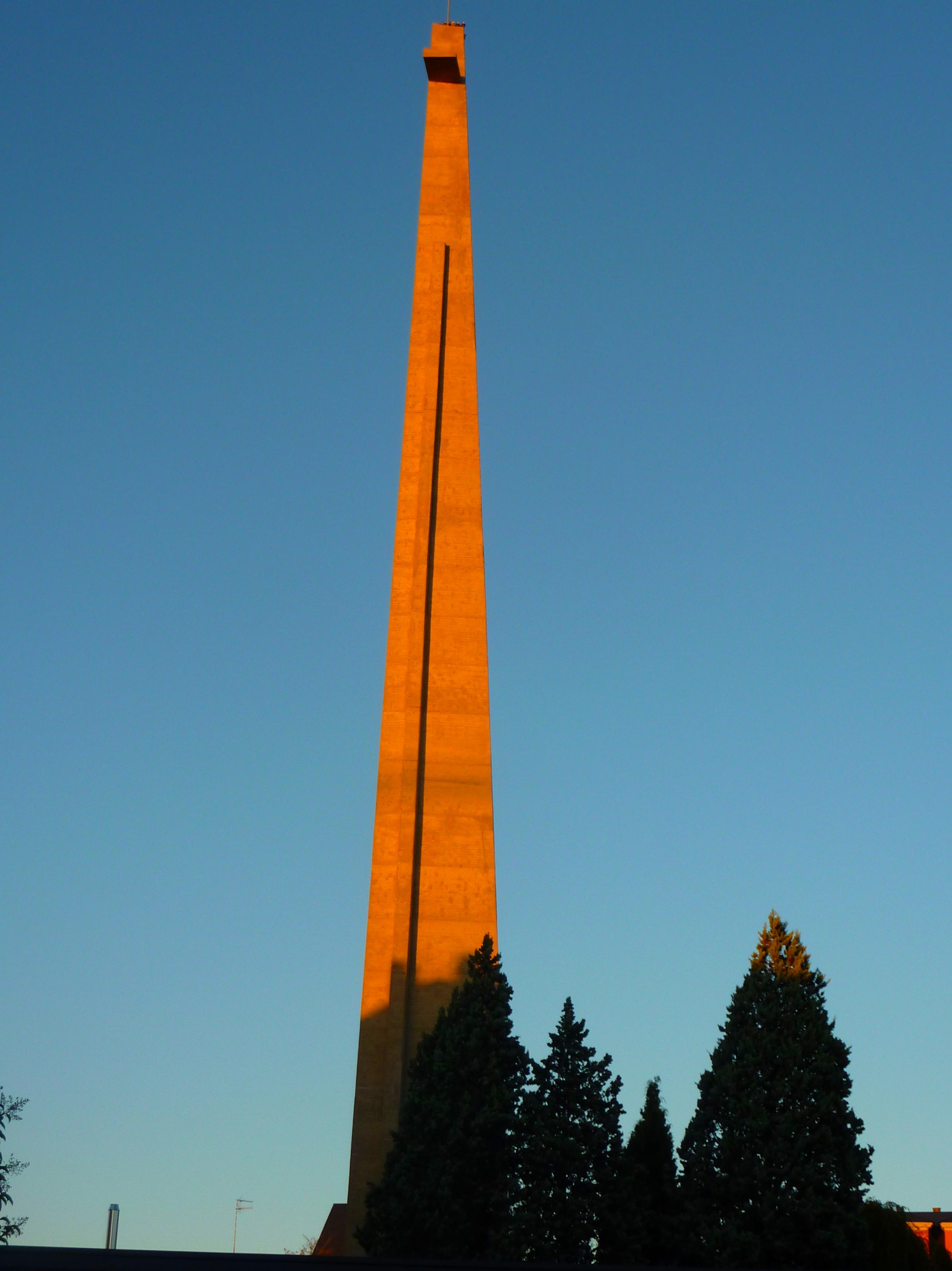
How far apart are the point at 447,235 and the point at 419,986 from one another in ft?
66.9

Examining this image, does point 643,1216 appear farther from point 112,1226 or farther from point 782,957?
point 112,1226

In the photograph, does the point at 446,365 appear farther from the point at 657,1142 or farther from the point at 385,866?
the point at 657,1142

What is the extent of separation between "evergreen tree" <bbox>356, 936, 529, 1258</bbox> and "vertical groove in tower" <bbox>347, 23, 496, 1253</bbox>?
346 cm

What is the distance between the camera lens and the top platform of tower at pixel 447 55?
139 ft

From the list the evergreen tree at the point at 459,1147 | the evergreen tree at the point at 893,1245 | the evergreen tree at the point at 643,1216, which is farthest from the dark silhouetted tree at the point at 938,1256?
the evergreen tree at the point at 459,1147

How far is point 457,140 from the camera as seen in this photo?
42.2 meters

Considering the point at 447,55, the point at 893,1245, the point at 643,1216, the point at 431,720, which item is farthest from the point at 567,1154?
the point at 447,55

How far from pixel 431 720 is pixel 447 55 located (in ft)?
64.4

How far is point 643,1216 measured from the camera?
2744 cm

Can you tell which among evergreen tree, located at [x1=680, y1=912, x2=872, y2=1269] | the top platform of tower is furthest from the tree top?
the top platform of tower

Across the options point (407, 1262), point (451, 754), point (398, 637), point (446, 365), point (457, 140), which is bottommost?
point (407, 1262)

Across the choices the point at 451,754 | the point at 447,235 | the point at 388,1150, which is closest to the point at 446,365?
the point at 447,235

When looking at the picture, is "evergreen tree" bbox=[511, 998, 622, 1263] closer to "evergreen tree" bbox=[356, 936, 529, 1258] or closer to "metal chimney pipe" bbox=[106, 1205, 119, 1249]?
"evergreen tree" bbox=[356, 936, 529, 1258]

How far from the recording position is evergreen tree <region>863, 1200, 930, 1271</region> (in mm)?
26000
